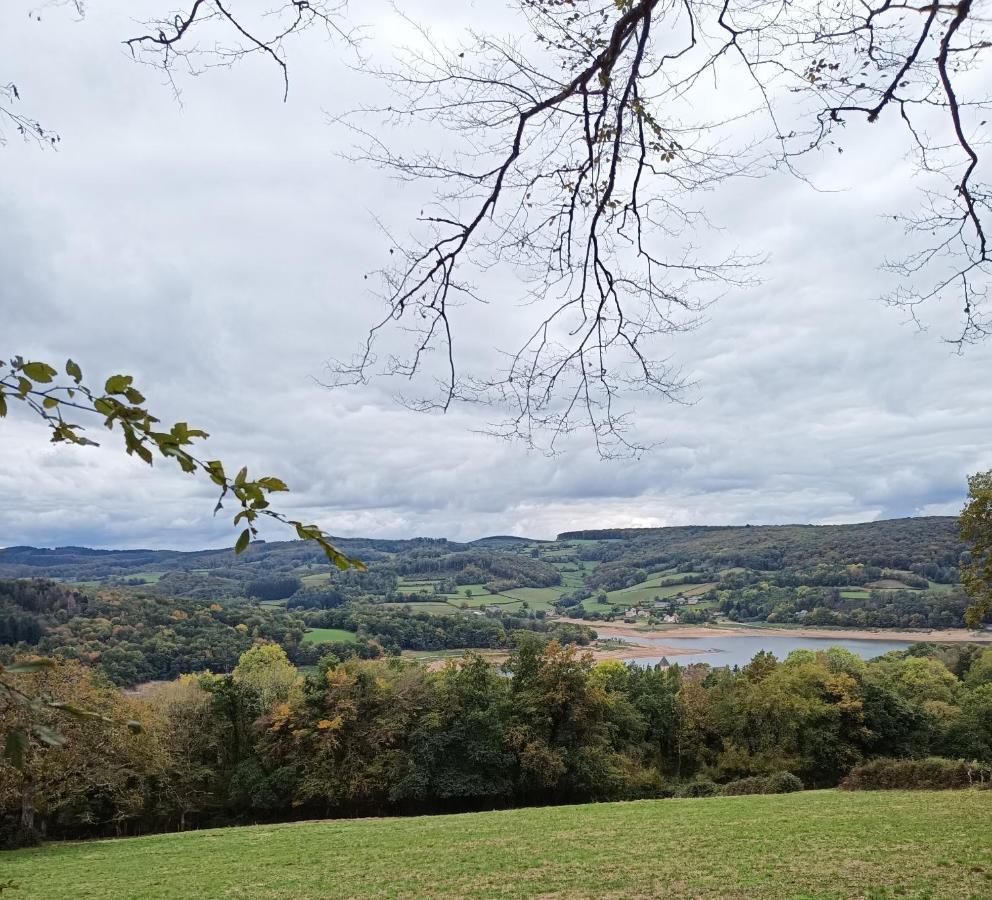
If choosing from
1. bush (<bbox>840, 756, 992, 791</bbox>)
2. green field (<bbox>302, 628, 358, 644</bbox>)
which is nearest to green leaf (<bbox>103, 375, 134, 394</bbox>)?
bush (<bbox>840, 756, 992, 791</bbox>)

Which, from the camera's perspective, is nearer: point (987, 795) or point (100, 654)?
point (987, 795)

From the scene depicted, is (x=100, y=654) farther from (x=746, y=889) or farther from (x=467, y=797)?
(x=746, y=889)

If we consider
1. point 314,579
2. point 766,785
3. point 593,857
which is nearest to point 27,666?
point 593,857

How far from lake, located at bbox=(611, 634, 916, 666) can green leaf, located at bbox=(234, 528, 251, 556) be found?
66243 mm

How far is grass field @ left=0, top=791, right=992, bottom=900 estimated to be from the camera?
30.8 feet

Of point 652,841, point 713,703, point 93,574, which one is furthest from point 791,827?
point 93,574

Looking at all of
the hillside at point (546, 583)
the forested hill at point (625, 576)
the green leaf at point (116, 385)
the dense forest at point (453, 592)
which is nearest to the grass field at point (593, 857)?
the green leaf at point (116, 385)

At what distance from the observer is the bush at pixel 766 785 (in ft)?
77.6

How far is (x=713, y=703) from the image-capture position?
32031 mm

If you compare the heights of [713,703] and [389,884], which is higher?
[389,884]

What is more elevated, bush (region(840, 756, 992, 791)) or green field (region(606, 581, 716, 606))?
bush (region(840, 756, 992, 791))

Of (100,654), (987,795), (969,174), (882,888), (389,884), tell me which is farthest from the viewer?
(100,654)

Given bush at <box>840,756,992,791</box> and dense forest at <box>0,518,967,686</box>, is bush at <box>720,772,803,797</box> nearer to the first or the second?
bush at <box>840,756,992,791</box>

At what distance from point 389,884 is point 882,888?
7077 mm
